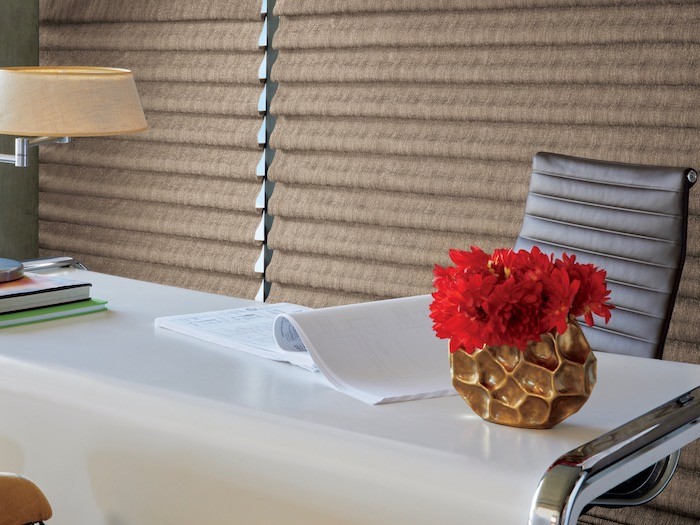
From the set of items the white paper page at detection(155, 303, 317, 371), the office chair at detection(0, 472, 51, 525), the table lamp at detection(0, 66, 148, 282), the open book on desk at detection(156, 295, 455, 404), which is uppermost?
the table lamp at detection(0, 66, 148, 282)

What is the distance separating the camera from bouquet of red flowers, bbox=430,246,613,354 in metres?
1.22

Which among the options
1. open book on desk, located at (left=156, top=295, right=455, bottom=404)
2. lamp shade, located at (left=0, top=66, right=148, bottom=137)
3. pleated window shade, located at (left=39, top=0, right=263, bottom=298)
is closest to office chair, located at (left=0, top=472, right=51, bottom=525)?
open book on desk, located at (left=156, top=295, right=455, bottom=404)

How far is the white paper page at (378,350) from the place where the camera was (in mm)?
1473

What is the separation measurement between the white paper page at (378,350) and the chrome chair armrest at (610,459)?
0.99 feet

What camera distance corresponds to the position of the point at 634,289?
2277 millimetres

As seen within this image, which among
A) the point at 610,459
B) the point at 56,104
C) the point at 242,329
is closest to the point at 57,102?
the point at 56,104

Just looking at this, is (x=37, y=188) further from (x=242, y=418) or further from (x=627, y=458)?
(x=627, y=458)

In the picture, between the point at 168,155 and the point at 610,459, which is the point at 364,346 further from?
the point at 168,155

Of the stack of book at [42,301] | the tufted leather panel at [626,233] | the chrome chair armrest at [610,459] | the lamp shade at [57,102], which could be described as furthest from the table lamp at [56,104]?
the chrome chair armrest at [610,459]

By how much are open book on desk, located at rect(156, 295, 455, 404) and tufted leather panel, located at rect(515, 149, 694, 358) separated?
0.76 m

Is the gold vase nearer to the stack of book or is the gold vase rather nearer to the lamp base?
the stack of book

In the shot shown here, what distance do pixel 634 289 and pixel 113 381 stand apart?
1.30 meters

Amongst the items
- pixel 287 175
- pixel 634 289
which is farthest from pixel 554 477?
pixel 287 175

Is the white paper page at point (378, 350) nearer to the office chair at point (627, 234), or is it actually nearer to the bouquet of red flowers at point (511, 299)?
the bouquet of red flowers at point (511, 299)
